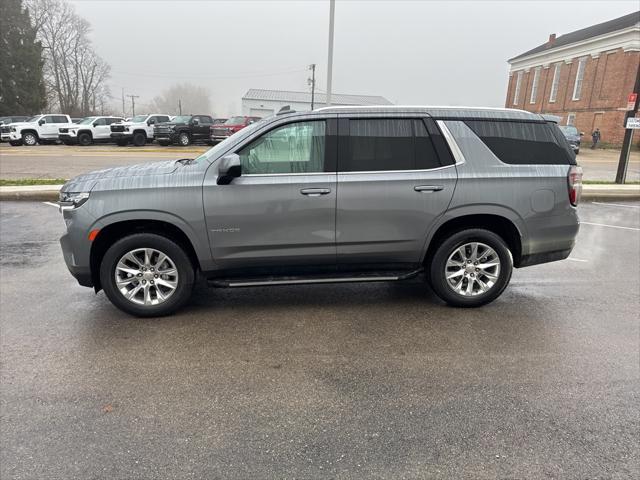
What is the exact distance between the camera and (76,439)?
104 inches

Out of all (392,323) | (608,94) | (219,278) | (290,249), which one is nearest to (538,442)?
(392,323)

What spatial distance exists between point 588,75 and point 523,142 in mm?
46133

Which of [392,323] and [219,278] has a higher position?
[219,278]

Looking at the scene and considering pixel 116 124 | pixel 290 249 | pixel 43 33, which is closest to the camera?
pixel 290 249

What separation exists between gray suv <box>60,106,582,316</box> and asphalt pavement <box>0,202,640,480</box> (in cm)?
43

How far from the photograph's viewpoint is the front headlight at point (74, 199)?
403 cm

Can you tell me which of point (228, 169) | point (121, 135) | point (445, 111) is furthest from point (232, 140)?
point (121, 135)

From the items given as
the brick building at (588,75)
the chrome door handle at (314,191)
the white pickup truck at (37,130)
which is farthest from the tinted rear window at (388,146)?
the brick building at (588,75)

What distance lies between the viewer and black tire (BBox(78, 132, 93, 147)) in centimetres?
2700

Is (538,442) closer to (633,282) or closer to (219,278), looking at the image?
(219,278)

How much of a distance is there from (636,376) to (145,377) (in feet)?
11.8

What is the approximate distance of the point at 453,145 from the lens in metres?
4.35

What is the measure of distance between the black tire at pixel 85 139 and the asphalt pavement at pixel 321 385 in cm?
2522

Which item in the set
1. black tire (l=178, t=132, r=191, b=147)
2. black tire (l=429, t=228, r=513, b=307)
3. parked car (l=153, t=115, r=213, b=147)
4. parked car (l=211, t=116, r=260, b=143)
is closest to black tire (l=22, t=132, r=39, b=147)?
parked car (l=153, t=115, r=213, b=147)
